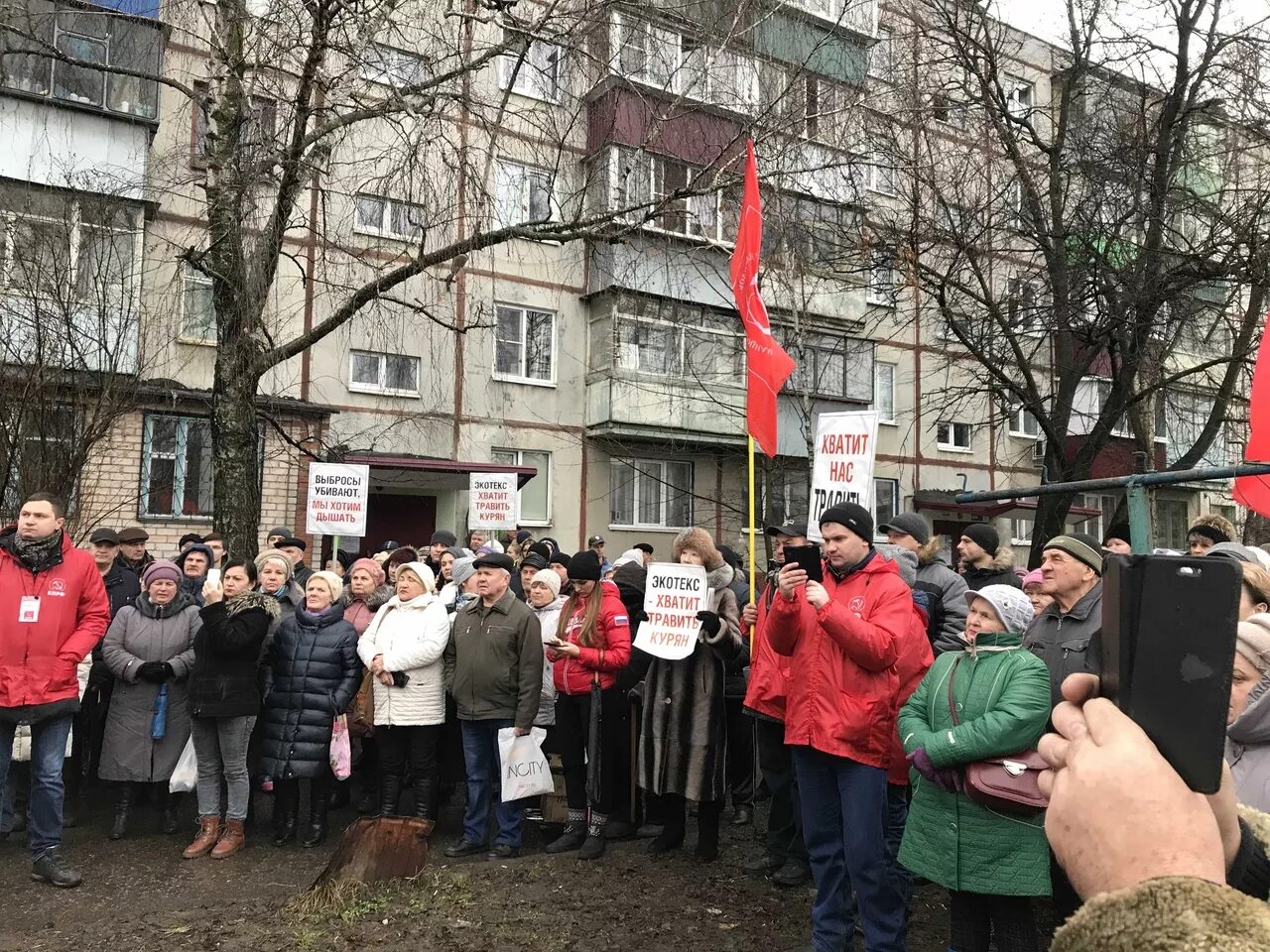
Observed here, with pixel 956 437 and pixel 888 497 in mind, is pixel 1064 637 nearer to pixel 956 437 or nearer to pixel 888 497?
pixel 888 497

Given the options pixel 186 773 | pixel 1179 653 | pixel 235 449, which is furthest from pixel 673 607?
pixel 235 449

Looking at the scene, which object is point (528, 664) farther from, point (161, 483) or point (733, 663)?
point (161, 483)

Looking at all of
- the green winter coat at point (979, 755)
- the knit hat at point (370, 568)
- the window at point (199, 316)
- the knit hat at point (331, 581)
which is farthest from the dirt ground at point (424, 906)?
the window at point (199, 316)

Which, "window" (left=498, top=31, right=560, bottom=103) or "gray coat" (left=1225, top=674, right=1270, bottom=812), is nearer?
"gray coat" (left=1225, top=674, right=1270, bottom=812)

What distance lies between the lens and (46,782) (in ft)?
19.5

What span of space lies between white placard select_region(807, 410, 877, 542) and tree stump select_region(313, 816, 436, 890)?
9.86 feet

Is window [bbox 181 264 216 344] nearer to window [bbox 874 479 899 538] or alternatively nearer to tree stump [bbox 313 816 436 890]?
tree stump [bbox 313 816 436 890]

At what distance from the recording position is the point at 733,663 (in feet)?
22.3

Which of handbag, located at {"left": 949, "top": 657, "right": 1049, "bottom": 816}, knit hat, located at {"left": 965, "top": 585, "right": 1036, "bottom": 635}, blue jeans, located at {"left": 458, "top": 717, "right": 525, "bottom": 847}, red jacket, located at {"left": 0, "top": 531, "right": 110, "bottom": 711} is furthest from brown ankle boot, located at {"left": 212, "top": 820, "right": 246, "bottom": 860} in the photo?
knit hat, located at {"left": 965, "top": 585, "right": 1036, "bottom": 635}

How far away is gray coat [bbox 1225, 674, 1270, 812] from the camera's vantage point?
115 inches

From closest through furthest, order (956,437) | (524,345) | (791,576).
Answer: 1. (791,576)
2. (524,345)
3. (956,437)

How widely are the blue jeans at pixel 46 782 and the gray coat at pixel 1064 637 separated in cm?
552

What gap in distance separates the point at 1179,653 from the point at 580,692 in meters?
6.01

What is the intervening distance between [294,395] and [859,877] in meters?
17.0
